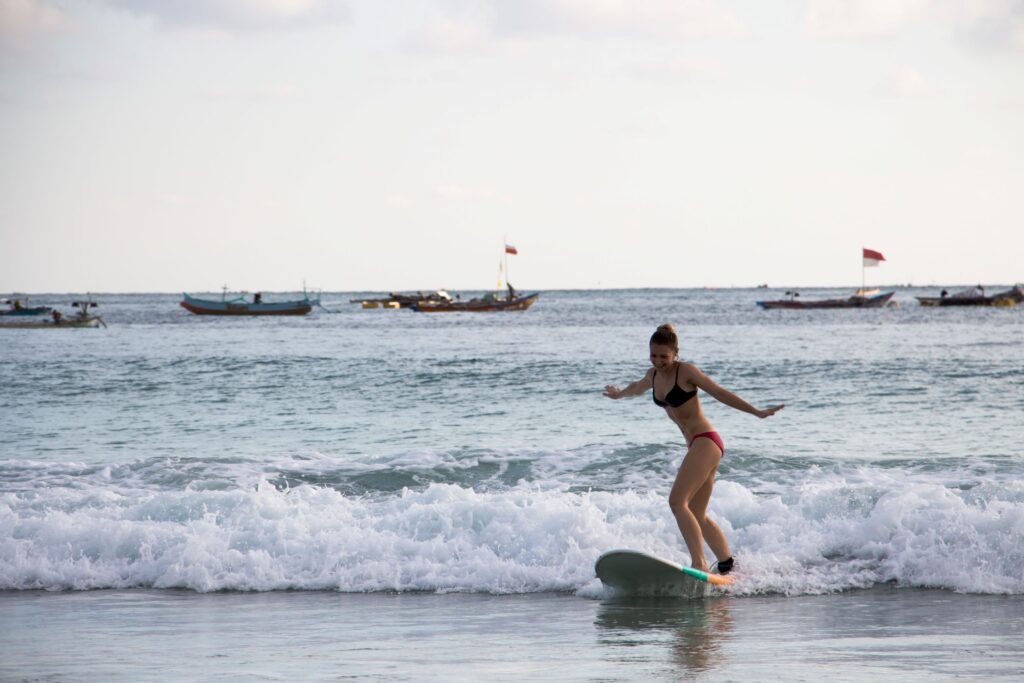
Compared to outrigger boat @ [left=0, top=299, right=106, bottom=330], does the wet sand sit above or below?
below

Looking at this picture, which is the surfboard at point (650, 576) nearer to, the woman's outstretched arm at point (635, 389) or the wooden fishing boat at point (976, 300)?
the woman's outstretched arm at point (635, 389)

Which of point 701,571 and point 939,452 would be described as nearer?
point 701,571

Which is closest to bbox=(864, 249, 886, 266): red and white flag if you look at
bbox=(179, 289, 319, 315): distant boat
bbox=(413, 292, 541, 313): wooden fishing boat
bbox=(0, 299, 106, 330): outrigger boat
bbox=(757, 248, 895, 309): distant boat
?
bbox=(757, 248, 895, 309): distant boat

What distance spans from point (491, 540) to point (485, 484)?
3.93 metres

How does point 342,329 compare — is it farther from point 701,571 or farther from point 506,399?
point 701,571

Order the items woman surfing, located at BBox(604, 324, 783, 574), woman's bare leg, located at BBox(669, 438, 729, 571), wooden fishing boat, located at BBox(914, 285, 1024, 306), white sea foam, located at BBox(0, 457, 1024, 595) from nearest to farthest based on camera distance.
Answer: woman surfing, located at BBox(604, 324, 783, 574) < woman's bare leg, located at BBox(669, 438, 729, 571) < white sea foam, located at BBox(0, 457, 1024, 595) < wooden fishing boat, located at BBox(914, 285, 1024, 306)

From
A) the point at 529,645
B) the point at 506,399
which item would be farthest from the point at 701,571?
the point at 506,399

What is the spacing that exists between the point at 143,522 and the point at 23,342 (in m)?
43.0

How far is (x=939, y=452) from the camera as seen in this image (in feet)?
53.2

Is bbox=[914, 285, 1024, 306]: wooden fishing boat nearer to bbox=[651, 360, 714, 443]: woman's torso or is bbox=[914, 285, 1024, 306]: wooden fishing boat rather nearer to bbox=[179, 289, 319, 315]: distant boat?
bbox=[179, 289, 319, 315]: distant boat

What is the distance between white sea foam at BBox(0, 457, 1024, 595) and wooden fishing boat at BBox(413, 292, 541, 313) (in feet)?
281

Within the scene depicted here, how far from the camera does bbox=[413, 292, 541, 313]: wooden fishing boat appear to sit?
98.4m

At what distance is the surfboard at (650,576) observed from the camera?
8750 mm

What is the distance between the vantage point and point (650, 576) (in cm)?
886
